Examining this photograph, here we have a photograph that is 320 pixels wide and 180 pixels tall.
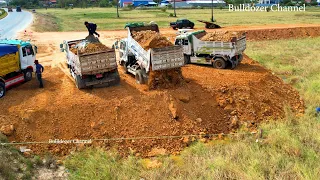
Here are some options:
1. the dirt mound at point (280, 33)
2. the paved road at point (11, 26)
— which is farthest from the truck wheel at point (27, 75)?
the dirt mound at point (280, 33)

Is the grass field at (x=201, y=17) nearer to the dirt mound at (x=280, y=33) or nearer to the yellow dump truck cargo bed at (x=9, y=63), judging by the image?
the dirt mound at (x=280, y=33)

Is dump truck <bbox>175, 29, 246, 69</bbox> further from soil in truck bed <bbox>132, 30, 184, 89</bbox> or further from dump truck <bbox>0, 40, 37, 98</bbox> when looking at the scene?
dump truck <bbox>0, 40, 37, 98</bbox>

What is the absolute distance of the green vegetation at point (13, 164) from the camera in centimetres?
991


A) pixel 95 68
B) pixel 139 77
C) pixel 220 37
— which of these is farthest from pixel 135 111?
pixel 220 37

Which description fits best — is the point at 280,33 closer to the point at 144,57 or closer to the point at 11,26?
the point at 144,57

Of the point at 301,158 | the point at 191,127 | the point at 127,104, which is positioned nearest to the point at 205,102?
the point at 191,127

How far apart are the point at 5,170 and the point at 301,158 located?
29.7 feet

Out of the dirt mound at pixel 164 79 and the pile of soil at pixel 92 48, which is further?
the dirt mound at pixel 164 79

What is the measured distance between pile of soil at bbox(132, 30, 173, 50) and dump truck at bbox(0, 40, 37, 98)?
568 centimetres

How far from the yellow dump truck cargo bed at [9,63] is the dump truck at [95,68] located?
2833mm

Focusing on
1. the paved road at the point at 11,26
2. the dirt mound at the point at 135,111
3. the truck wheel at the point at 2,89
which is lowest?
the dirt mound at the point at 135,111

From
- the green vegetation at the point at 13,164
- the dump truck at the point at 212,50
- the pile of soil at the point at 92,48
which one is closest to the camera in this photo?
the green vegetation at the point at 13,164

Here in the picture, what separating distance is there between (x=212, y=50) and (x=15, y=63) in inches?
442

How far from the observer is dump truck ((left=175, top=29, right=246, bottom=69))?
2020cm
